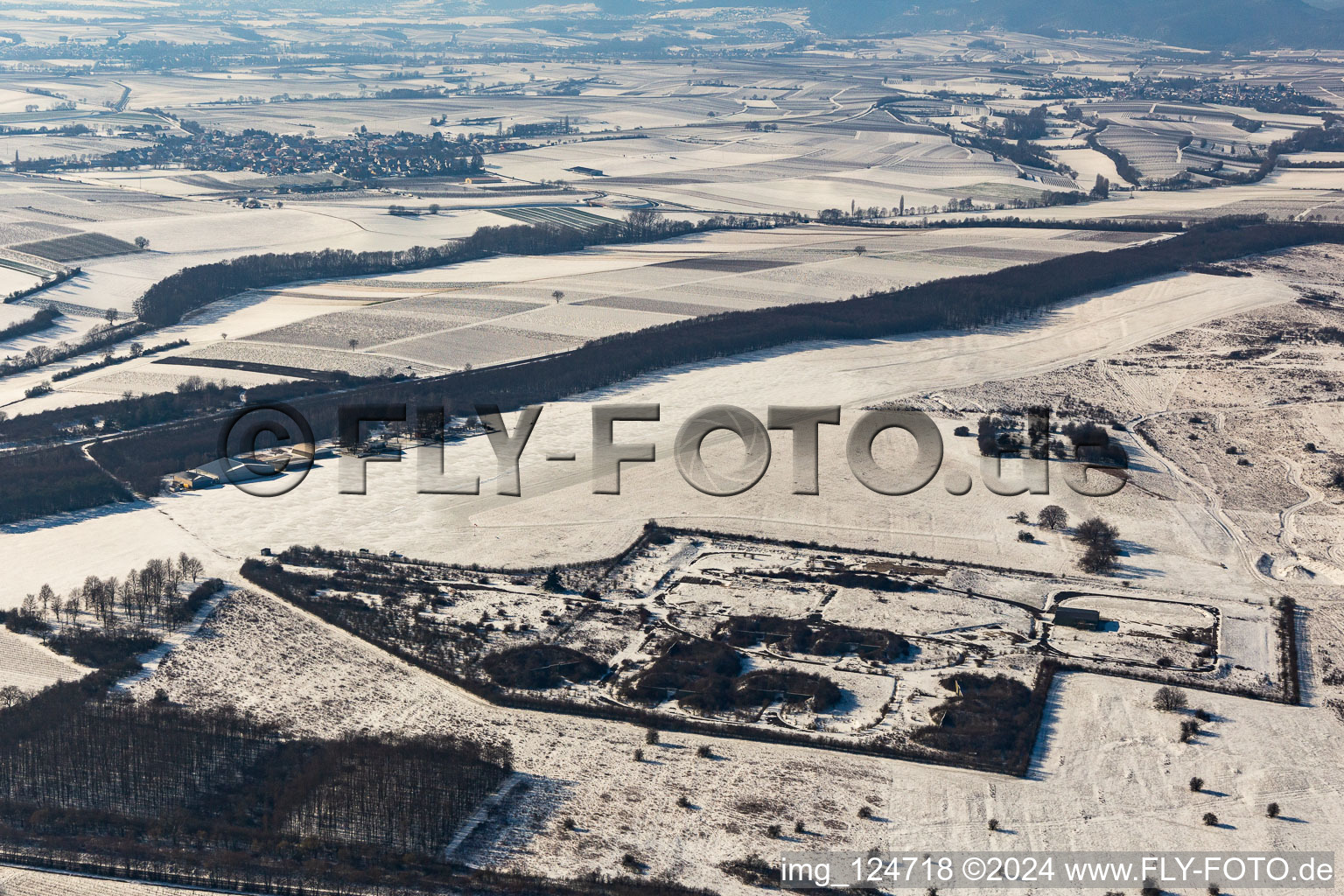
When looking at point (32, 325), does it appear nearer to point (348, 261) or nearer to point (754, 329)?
point (348, 261)

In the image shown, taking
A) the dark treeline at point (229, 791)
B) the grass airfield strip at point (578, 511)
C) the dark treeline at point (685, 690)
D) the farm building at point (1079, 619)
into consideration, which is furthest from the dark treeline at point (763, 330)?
the farm building at point (1079, 619)

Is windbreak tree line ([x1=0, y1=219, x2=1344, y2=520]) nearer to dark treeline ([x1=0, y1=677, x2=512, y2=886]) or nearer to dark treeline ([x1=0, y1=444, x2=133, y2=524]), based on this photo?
dark treeline ([x1=0, y1=444, x2=133, y2=524])

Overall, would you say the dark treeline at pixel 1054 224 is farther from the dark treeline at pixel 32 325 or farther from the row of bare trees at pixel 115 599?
the row of bare trees at pixel 115 599

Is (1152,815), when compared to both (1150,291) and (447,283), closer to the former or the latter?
(1150,291)

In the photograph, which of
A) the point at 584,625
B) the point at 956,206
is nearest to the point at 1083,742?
the point at 584,625

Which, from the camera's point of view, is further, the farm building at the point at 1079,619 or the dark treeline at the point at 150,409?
the dark treeline at the point at 150,409

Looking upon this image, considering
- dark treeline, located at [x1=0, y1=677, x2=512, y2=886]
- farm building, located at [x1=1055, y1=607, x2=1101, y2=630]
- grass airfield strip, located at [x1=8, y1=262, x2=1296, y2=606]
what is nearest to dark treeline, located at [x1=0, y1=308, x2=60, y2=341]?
grass airfield strip, located at [x1=8, y1=262, x2=1296, y2=606]

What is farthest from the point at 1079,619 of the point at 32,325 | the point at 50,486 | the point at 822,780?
the point at 32,325
